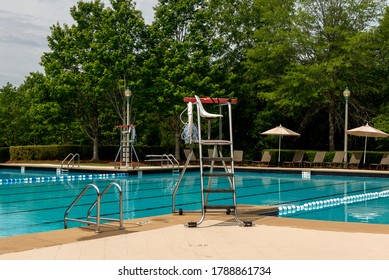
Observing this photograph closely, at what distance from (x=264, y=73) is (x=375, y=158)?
7.73 metres

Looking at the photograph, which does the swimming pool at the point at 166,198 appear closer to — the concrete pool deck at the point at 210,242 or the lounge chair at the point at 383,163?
the lounge chair at the point at 383,163

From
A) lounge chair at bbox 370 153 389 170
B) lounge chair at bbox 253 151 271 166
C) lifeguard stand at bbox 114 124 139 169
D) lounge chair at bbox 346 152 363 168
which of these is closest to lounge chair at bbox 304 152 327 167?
lounge chair at bbox 346 152 363 168

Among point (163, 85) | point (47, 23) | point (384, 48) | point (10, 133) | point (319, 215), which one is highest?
point (47, 23)

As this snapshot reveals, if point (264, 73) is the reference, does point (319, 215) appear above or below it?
below

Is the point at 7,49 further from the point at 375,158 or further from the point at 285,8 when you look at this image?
the point at 375,158

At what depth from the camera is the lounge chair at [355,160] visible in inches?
901

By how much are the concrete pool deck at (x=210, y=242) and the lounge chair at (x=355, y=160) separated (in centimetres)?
1676

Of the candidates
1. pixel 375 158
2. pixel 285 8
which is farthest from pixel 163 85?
pixel 375 158

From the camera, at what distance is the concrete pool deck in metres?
4.80

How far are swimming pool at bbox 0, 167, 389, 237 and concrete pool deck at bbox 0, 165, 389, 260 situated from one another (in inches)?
131

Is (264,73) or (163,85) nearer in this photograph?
(163,85)
